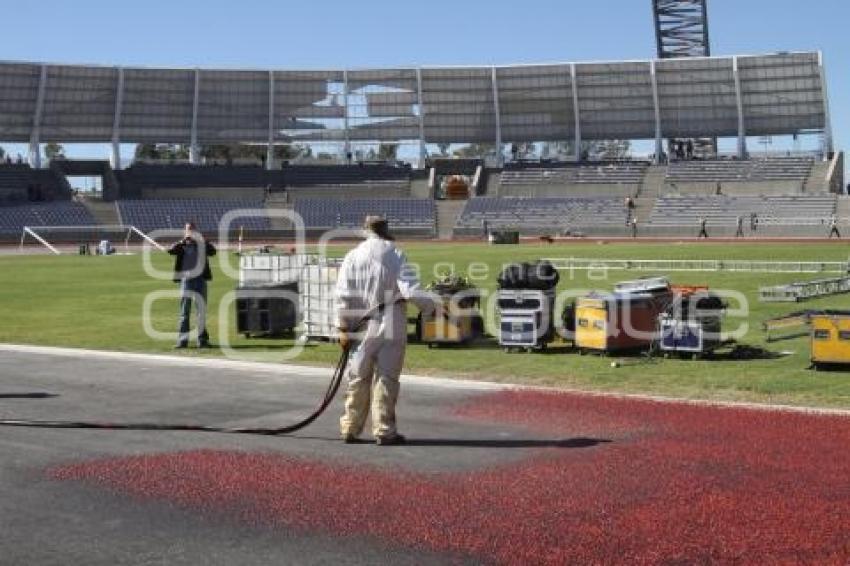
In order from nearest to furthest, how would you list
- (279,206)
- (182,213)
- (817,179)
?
(817,179)
(182,213)
(279,206)

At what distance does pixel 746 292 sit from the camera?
936 inches

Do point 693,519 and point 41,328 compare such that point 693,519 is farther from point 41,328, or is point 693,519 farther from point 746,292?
point 746,292

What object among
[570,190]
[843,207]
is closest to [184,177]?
[570,190]

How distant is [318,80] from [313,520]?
288 ft

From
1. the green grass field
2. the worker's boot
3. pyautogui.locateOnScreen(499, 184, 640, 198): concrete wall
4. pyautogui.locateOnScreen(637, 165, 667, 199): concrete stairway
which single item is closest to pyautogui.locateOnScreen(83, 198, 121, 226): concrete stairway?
pyautogui.locateOnScreen(499, 184, 640, 198): concrete wall

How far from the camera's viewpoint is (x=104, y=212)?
78.1 m

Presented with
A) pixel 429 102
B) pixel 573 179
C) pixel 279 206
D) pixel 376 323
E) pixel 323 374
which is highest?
pixel 429 102

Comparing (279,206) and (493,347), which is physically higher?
(279,206)

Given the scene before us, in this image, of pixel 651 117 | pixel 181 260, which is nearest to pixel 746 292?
pixel 181 260

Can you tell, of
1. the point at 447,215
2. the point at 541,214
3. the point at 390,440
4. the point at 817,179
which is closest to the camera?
the point at 390,440

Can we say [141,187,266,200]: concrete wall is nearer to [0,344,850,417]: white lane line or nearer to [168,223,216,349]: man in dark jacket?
[0,344,850,417]: white lane line

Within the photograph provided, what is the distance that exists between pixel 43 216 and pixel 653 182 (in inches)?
1797

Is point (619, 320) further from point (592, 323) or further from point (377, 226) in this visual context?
point (377, 226)

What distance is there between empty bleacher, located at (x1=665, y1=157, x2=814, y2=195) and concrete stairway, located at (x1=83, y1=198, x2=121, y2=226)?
41.8 meters
